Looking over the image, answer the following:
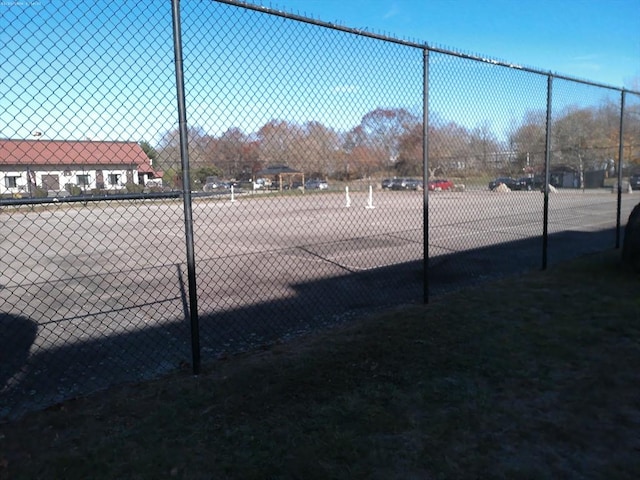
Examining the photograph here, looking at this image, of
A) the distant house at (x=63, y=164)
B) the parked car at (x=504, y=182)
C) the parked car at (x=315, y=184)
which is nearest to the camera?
the distant house at (x=63, y=164)

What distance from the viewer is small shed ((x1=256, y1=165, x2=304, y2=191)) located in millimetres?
4605

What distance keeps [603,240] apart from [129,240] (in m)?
12.8

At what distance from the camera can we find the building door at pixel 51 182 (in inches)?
131

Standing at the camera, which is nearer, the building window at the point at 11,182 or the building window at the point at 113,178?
the building window at the point at 11,182

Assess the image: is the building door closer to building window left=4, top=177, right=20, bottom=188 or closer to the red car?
building window left=4, top=177, right=20, bottom=188

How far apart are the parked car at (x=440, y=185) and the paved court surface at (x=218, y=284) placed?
0.68 feet

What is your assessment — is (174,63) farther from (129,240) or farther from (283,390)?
(129,240)

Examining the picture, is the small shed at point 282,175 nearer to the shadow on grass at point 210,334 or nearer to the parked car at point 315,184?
the parked car at point 315,184

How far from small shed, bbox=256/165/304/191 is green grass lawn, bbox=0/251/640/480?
5.04 ft

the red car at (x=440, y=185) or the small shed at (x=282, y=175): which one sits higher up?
the small shed at (x=282, y=175)

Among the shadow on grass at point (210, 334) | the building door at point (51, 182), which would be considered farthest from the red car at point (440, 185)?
the building door at point (51, 182)

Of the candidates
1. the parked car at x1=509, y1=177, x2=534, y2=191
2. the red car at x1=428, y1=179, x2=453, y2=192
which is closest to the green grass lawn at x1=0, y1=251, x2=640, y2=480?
the red car at x1=428, y1=179, x2=453, y2=192

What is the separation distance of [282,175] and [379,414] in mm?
2429

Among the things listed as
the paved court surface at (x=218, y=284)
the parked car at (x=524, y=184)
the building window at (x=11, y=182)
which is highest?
the building window at (x=11, y=182)
